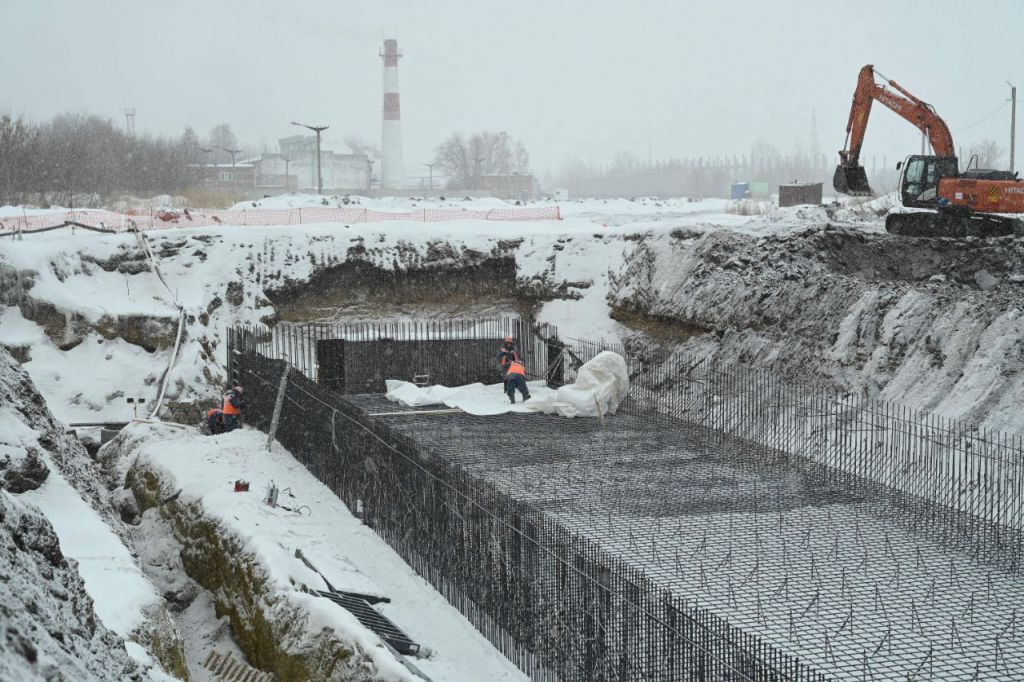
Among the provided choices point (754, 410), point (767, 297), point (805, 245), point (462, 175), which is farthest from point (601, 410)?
point (462, 175)

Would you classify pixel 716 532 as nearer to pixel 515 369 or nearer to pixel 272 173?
pixel 515 369

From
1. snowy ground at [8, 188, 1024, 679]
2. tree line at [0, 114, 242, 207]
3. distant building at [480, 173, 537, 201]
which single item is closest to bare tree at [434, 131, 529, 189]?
distant building at [480, 173, 537, 201]

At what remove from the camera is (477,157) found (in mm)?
90312

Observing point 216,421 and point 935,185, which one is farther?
point 935,185

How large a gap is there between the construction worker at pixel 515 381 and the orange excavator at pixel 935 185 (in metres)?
9.80

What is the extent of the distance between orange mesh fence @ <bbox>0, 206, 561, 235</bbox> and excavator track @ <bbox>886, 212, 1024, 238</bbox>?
14353 millimetres

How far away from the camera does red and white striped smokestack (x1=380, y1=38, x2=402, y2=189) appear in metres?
84.6

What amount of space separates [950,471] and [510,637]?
673 cm

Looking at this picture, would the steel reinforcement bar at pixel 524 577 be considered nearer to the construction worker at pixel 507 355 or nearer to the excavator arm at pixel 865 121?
the construction worker at pixel 507 355

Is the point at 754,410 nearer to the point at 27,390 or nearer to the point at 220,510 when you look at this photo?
the point at 220,510

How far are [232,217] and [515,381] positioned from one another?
64.2 ft

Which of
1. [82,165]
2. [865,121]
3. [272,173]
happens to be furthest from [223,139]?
[865,121]

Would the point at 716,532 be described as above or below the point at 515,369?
below

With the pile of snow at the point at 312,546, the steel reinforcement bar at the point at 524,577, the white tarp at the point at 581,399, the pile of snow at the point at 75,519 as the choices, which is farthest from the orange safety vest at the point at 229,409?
the pile of snow at the point at 75,519
